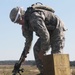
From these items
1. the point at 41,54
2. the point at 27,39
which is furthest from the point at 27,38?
the point at 41,54

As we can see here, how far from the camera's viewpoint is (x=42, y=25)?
20.4 ft

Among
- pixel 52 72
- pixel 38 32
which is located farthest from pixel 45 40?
pixel 52 72

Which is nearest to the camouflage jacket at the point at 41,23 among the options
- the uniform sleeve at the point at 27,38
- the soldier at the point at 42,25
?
the soldier at the point at 42,25

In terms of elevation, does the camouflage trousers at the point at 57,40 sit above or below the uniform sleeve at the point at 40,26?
below

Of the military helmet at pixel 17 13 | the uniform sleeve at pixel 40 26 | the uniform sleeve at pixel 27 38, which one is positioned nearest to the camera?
the uniform sleeve at pixel 40 26

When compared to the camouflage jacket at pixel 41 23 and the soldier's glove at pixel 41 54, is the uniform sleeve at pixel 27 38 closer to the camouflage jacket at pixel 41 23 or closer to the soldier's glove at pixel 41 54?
the camouflage jacket at pixel 41 23

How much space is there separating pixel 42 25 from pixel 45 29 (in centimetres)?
9

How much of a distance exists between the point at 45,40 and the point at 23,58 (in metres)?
0.79

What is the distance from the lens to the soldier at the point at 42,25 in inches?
245

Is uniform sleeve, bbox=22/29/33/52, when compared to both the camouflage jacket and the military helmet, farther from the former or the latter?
the military helmet

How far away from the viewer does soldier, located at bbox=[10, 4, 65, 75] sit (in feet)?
20.4

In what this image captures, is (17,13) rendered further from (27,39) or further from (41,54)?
(41,54)

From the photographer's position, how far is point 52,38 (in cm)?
650

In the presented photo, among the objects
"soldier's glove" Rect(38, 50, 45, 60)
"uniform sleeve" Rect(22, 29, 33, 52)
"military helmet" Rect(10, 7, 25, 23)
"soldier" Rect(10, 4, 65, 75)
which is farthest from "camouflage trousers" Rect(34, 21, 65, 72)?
"military helmet" Rect(10, 7, 25, 23)
